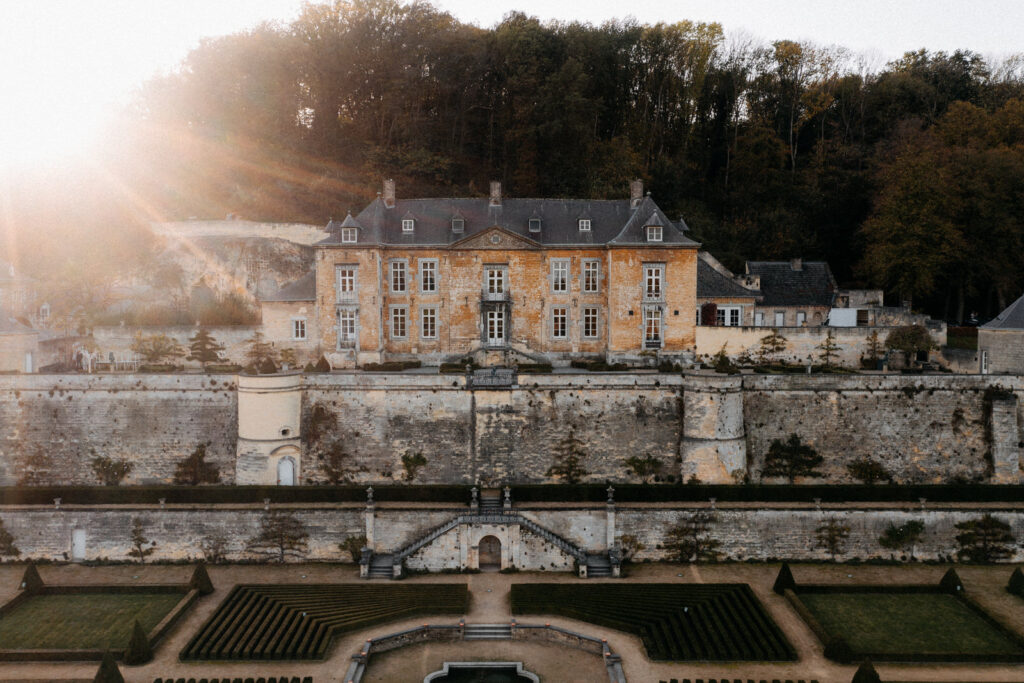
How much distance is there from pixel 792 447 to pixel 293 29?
37464 mm

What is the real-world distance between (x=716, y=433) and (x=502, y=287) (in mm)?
11494

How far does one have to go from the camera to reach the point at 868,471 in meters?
28.0

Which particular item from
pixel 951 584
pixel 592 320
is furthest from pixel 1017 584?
pixel 592 320

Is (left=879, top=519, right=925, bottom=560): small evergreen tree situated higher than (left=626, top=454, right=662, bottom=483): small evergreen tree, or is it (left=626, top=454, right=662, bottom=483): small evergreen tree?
(left=626, top=454, right=662, bottom=483): small evergreen tree

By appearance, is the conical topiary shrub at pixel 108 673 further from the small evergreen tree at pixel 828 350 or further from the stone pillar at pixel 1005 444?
the stone pillar at pixel 1005 444

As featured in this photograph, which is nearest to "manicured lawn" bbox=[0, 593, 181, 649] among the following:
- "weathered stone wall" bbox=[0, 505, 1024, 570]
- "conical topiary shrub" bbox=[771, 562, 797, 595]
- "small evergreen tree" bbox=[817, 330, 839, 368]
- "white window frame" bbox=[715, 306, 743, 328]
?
"weathered stone wall" bbox=[0, 505, 1024, 570]

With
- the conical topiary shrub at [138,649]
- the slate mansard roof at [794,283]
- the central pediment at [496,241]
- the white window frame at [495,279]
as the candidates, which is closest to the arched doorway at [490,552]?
A: the conical topiary shrub at [138,649]

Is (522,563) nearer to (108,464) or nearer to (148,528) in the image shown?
(148,528)

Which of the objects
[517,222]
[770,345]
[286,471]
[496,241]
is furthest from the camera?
[517,222]

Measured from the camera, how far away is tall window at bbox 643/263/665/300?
33000mm

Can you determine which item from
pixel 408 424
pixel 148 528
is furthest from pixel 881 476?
pixel 148 528

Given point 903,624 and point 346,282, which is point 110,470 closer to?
point 346,282

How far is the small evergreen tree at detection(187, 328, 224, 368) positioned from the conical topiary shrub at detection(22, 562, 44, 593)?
11.8 m

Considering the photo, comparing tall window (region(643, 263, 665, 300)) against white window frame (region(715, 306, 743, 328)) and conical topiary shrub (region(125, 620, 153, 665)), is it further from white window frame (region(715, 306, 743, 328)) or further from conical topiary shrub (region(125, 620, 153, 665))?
conical topiary shrub (region(125, 620, 153, 665))
